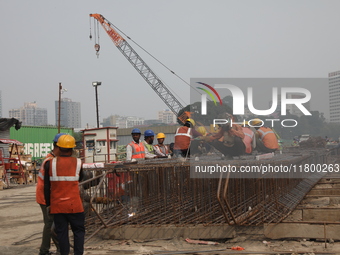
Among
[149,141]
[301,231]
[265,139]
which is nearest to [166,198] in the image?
[301,231]

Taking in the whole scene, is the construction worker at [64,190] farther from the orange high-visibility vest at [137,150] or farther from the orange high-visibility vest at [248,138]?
the orange high-visibility vest at [248,138]

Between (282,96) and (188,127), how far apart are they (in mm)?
2463

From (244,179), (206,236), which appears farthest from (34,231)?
(244,179)

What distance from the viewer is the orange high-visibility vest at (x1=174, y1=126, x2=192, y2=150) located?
11.7 metres

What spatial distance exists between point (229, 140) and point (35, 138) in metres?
43.6

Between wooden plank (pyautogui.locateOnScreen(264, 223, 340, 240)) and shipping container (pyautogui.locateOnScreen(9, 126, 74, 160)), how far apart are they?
145 feet

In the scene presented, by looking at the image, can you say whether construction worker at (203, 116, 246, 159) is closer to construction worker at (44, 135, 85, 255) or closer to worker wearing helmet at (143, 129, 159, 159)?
worker wearing helmet at (143, 129, 159, 159)

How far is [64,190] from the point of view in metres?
5.80

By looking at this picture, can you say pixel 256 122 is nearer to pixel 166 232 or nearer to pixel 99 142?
pixel 166 232

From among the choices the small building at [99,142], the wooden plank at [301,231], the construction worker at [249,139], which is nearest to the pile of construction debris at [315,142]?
the construction worker at [249,139]

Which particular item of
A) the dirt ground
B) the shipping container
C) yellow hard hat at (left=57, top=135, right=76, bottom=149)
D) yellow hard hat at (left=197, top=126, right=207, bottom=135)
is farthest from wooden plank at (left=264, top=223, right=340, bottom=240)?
the shipping container

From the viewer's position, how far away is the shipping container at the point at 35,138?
161 feet

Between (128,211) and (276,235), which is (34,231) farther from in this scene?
(276,235)

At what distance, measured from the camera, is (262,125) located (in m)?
12.2
